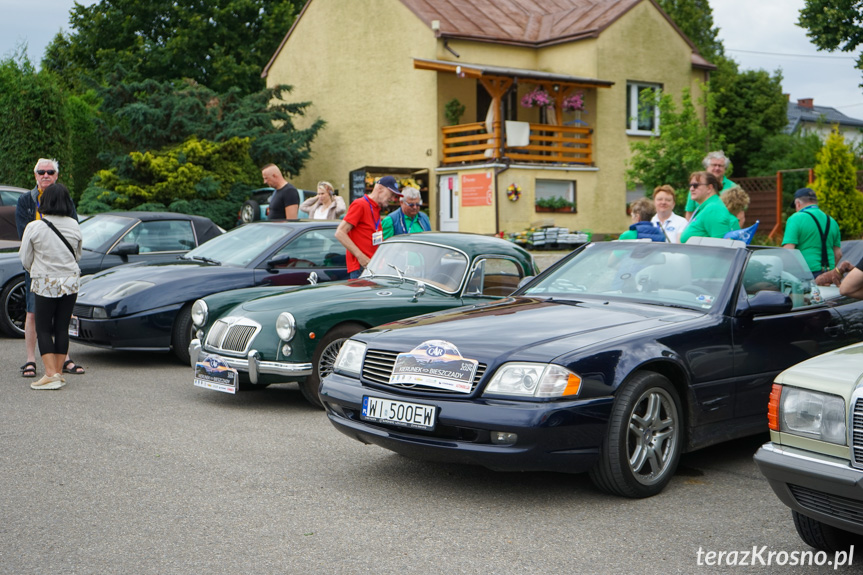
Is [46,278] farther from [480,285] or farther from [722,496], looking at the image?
[722,496]

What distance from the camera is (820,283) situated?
21.0ft

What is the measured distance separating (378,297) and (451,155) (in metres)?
21.5

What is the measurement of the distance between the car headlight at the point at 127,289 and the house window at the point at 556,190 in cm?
2034

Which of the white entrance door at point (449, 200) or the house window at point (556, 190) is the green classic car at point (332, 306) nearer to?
the white entrance door at point (449, 200)

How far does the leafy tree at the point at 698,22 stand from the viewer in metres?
56.9

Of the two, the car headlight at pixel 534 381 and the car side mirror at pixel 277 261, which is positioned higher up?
the car side mirror at pixel 277 261

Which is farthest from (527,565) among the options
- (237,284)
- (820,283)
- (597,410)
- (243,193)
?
(243,193)

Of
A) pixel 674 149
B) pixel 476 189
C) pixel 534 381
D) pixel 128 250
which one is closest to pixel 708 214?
pixel 534 381

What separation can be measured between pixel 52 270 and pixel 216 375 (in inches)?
71.7

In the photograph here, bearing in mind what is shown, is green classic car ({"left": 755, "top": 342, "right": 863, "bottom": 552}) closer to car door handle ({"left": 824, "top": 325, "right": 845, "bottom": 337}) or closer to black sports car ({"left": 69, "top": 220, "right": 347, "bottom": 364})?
car door handle ({"left": 824, "top": 325, "right": 845, "bottom": 337})

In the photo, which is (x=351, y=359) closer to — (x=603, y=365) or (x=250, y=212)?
(x=603, y=365)

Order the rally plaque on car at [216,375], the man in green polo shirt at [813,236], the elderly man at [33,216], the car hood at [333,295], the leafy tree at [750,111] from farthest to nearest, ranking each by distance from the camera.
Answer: the leafy tree at [750,111] < the man in green polo shirt at [813,236] < the elderly man at [33,216] < the car hood at [333,295] < the rally plaque on car at [216,375]

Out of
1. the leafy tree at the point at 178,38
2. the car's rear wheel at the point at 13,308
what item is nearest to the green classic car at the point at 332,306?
the car's rear wheel at the point at 13,308

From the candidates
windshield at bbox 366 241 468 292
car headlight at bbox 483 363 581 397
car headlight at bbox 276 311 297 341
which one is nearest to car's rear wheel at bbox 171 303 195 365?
windshield at bbox 366 241 468 292
